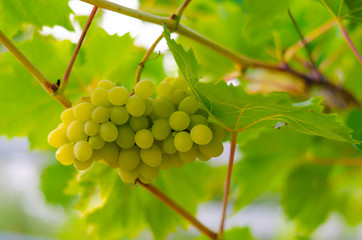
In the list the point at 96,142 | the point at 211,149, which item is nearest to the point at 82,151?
the point at 96,142

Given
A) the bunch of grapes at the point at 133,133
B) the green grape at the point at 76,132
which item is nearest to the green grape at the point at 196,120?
the bunch of grapes at the point at 133,133

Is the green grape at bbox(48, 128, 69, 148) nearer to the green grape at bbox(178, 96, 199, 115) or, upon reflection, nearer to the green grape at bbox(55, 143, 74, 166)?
the green grape at bbox(55, 143, 74, 166)

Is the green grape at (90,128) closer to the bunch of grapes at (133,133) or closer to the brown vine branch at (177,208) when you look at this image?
the bunch of grapes at (133,133)

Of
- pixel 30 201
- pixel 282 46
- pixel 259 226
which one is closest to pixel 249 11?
pixel 282 46

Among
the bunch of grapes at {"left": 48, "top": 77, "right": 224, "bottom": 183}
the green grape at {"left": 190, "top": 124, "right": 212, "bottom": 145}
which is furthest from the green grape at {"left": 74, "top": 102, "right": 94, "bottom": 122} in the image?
the green grape at {"left": 190, "top": 124, "right": 212, "bottom": 145}

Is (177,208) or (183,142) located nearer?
(183,142)

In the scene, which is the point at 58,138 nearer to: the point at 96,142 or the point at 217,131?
the point at 96,142
